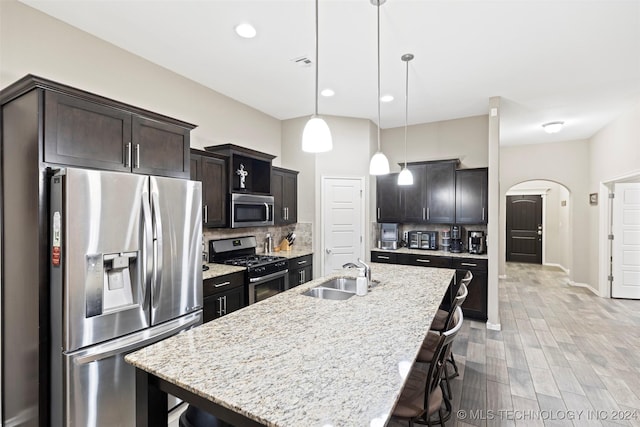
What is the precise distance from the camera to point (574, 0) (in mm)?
2199

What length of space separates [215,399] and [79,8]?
289 centimetres

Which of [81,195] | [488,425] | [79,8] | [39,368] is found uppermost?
[79,8]

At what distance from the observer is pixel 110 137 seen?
2.10m

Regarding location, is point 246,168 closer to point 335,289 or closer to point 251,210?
point 251,210

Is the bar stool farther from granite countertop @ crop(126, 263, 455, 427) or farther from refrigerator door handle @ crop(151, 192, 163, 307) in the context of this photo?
refrigerator door handle @ crop(151, 192, 163, 307)

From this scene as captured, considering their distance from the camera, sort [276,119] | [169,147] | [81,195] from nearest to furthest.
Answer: [81,195], [169,147], [276,119]

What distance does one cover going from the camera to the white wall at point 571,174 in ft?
20.1

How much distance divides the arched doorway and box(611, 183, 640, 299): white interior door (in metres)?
2.85

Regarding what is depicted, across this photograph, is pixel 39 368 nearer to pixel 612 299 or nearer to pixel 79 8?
pixel 79 8

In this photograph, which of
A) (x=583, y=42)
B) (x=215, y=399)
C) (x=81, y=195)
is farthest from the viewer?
(x=583, y=42)

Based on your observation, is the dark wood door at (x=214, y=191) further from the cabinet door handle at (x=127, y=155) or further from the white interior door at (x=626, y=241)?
the white interior door at (x=626, y=241)

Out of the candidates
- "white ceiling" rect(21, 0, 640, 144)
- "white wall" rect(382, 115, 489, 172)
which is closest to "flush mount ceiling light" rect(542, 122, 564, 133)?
"white ceiling" rect(21, 0, 640, 144)

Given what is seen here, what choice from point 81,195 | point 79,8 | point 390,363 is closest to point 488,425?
point 390,363

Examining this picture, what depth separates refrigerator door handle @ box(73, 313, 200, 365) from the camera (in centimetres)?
181
